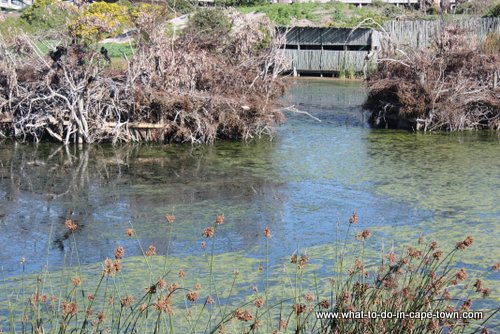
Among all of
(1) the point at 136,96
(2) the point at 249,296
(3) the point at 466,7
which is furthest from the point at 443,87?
(3) the point at 466,7

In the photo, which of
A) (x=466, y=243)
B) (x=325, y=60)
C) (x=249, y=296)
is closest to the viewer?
(x=466, y=243)

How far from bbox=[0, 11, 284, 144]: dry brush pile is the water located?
1.73ft

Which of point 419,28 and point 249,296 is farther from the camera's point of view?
point 419,28

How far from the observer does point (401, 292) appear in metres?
5.21

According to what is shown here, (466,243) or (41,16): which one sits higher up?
(41,16)

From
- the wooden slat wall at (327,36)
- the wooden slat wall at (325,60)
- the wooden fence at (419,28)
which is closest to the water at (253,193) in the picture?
the wooden fence at (419,28)

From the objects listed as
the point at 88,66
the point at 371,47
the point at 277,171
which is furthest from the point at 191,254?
the point at 371,47

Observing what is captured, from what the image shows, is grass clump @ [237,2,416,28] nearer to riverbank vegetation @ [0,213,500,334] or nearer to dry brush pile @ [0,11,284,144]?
dry brush pile @ [0,11,284,144]

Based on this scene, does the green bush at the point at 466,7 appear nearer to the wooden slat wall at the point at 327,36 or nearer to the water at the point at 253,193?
the wooden slat wall at the point at 327,36

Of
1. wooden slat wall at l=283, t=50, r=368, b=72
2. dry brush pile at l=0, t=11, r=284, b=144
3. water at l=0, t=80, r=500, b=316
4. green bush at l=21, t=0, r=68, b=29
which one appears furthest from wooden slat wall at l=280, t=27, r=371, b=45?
dry brush pile at l=0, t=11, r=284, b=144

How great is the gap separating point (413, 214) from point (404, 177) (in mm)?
2540

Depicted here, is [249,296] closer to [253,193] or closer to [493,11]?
[253,193]

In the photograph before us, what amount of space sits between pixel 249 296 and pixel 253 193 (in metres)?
4.88

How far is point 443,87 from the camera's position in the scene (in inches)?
734
